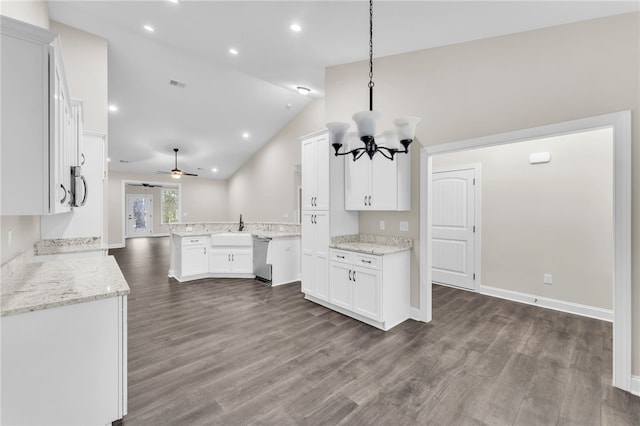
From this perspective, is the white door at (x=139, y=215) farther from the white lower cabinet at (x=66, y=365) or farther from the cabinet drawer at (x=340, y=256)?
the white lower cabinet at (x=66, y=365)

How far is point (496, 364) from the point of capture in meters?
2.45

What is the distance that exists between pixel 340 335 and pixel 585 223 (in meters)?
3.37

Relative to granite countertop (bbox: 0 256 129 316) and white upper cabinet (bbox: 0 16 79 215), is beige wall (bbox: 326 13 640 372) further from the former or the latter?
white upper cabinet (bbox: 0 16 79 215)

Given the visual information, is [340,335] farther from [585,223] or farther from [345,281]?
[585,223]

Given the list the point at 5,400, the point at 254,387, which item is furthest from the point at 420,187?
the point at 5,400

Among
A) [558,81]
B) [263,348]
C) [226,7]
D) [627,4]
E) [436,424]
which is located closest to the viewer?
[436,424]

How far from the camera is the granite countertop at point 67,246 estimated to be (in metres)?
3.03

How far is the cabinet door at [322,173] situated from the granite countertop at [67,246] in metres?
2.68

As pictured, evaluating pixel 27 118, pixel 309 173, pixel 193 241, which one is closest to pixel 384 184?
pixel 309 173

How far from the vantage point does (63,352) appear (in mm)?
1456

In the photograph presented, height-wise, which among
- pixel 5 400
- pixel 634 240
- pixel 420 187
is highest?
pixel 420 187

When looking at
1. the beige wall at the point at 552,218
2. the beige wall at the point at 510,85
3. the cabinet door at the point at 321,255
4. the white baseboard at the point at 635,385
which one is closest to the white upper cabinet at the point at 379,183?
the beige wall at the point at 510,85

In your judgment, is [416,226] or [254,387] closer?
[254,387]

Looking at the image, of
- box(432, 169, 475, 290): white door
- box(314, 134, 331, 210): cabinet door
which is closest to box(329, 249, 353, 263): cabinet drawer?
box(314, 134, 331, 210): cabinet door
